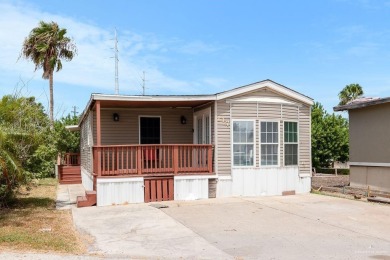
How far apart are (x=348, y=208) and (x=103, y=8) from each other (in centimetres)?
887

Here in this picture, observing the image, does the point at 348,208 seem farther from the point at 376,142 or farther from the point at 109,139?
the point at 109,139

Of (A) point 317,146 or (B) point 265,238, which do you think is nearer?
(B) point 265,238

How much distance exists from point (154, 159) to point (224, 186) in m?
2.32

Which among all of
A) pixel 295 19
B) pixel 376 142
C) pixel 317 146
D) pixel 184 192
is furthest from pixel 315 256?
pixel 317 146

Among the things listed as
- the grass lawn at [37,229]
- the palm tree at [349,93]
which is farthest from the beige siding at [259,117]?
the palm tree at [349,93]

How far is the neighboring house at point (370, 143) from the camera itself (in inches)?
504

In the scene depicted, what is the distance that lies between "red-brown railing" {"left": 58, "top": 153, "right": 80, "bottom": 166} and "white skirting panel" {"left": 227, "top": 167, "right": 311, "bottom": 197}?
41.9 feet

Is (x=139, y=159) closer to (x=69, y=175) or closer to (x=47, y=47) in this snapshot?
(x=69, y=175)

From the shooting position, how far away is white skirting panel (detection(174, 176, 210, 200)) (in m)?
12.2

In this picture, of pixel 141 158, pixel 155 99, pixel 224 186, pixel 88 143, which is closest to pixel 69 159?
pixel 88 143

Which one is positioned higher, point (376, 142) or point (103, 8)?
point (103, 8)

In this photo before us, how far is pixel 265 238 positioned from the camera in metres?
7.16

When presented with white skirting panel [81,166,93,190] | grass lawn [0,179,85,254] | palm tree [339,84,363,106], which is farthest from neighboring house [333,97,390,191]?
palm tree [339,84,363,106]

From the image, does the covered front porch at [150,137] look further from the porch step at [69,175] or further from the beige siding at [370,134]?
the porch step at [69,175]
